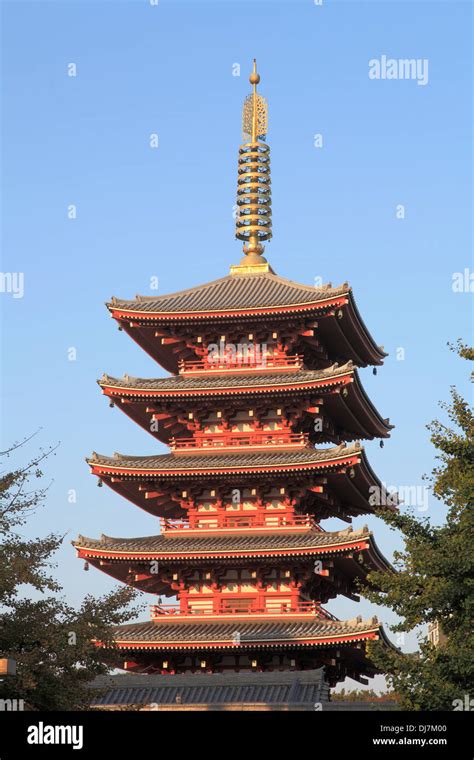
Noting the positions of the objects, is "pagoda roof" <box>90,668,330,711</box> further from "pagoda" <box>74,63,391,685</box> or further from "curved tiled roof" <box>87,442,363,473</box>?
"curved tiled roof" <box>87,442,363,473</box>

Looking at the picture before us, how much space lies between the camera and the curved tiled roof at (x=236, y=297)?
54219 mm

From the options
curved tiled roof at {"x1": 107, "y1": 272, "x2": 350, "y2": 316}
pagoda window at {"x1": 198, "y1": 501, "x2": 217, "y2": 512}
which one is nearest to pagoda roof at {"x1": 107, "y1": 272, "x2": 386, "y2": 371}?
curved tiled roof at {"x1": 107, "y1": 272, "x2": 350, "y2": 316}

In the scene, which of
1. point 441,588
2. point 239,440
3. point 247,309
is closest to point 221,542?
point 239,440

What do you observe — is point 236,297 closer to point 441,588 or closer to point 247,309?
point 247,309

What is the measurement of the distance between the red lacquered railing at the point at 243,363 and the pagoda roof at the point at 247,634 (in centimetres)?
1079

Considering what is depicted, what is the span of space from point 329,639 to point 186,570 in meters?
6.99

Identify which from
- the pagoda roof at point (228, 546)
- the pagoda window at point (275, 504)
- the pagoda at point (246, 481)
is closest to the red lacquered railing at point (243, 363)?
the pagoda at point (246, 481)

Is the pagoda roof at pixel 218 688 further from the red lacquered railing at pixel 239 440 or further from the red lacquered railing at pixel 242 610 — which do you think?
the red lacquered railing at pixel 239 440

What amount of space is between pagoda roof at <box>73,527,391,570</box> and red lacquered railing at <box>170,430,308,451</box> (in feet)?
12.6

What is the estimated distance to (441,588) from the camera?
1256 inches

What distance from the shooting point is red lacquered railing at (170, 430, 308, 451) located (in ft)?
176

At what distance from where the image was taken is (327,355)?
5884 cm

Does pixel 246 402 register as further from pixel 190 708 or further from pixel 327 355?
pixel 190 708
